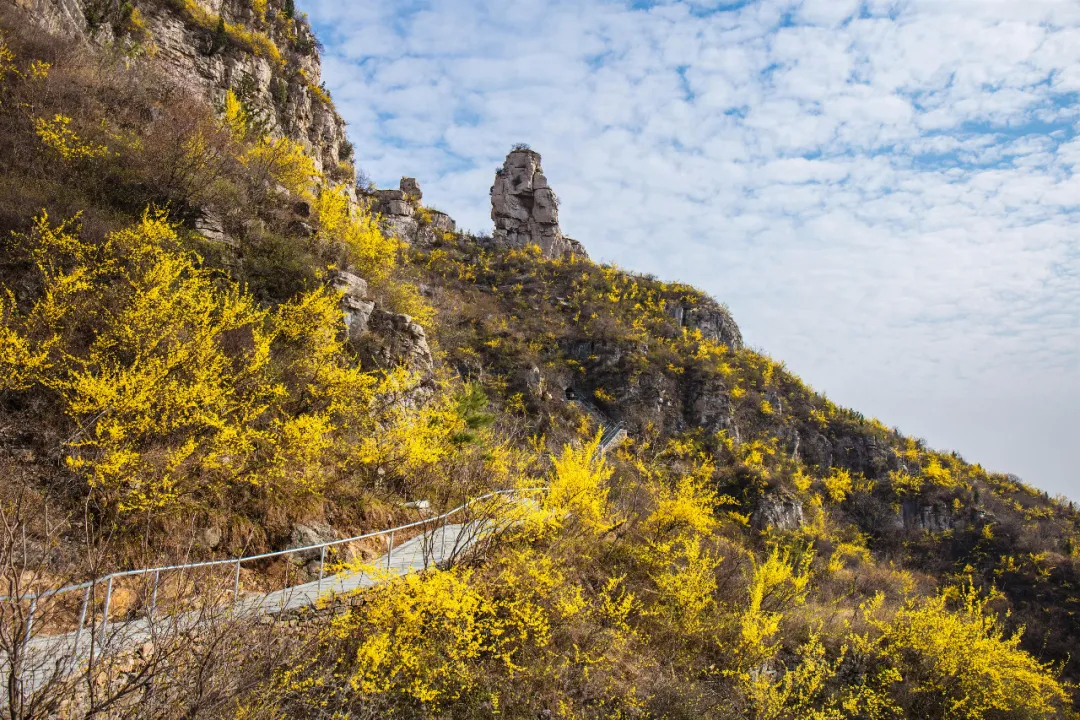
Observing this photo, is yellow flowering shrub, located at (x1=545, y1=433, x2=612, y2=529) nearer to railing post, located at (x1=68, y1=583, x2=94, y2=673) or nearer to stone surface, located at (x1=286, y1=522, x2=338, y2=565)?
stone surface, located at (x1=286, y1=522, x2=338, y2=565)

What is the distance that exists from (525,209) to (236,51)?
32.3 m

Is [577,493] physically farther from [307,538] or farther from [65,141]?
[65,141]

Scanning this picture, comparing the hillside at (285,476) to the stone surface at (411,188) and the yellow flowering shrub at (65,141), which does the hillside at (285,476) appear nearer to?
the yellow flowering shrub at (65,141)


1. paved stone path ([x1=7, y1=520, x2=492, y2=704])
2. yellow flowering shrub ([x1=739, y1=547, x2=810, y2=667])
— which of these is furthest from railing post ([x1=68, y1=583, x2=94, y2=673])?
yellow flowering shrub ([x1=739, y1=547, x2=810, y2=667])

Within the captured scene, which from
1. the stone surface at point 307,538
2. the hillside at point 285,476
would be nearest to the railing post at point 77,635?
the hillside at point 285,476

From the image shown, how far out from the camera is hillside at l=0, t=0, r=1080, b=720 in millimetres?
6336

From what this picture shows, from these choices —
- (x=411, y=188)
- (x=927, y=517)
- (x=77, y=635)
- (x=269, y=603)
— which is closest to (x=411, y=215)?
(x=411, y=188)

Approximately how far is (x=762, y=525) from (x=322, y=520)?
2348cm

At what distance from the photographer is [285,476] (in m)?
8.70

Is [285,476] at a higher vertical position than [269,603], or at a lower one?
higher

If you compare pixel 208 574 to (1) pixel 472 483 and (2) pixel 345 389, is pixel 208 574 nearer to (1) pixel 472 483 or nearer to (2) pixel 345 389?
(2) pixel 345 389

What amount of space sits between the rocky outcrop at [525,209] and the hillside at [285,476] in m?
27.5

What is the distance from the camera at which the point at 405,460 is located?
10500 millimetres

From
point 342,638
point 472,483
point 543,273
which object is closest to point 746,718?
point 472,483
